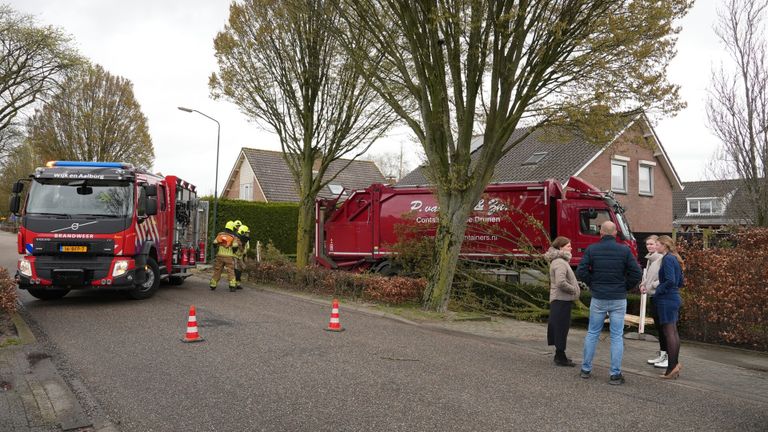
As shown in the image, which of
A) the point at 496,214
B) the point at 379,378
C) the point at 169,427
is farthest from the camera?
the point at 496,214

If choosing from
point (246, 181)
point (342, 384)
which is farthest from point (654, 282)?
point (246, 181)

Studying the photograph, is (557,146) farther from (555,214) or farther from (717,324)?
(717,324)

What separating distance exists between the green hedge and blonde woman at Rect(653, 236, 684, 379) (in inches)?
774

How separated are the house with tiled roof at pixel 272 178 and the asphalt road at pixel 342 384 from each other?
24.5 m

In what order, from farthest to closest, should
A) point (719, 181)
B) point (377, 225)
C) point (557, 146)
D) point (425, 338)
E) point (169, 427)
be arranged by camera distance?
point (557, 146) → point (719, 181) → point (377, 225) → point (425, 338) → point (169, 427)

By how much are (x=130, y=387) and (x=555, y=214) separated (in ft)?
35.8

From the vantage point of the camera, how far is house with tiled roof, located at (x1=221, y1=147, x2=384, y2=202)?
3538 cm

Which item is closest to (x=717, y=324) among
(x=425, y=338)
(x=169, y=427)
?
(x=425, y=338)

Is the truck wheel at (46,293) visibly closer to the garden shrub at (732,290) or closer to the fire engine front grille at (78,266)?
the fire engine front grille at (78,266)

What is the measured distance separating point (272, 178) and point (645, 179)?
70.1ft

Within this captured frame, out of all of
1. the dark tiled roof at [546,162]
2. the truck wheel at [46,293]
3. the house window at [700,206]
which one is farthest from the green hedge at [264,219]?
the house window at [700,206]

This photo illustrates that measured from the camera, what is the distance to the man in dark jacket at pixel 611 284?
245 inches

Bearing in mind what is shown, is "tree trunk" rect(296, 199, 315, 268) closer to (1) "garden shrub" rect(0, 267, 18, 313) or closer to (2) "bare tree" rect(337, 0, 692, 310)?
(2) "bare tree" rect(337, 0, 692, 310)

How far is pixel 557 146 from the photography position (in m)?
26.0
